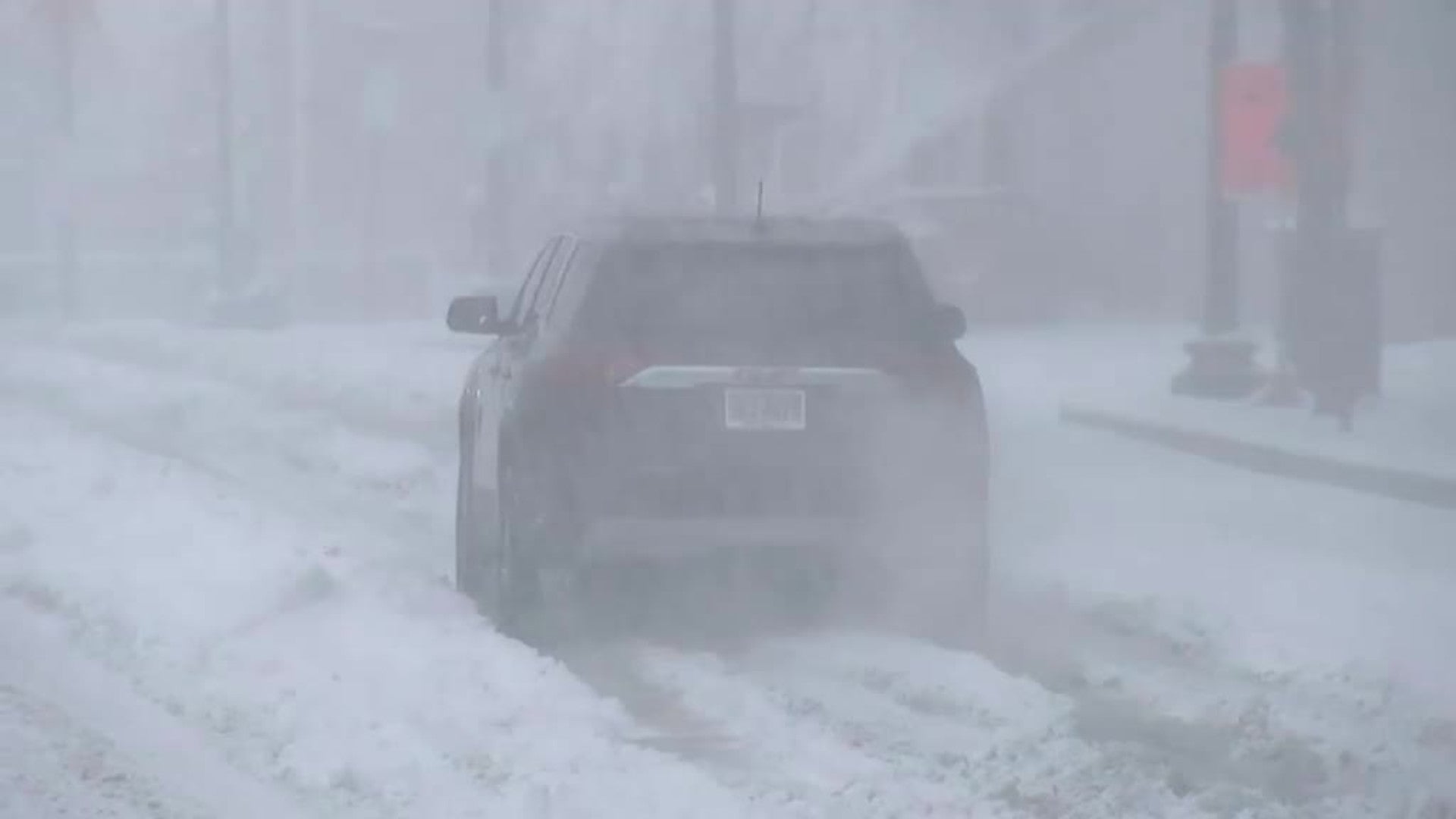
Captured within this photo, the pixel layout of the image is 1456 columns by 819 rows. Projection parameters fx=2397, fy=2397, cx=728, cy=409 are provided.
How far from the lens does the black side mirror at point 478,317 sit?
10758 mm

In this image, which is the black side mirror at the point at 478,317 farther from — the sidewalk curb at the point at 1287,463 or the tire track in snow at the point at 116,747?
the sidewalk curb at the point at 1287,463

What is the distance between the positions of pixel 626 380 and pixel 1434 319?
22113 millimetres

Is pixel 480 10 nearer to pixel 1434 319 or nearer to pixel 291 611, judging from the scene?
pixel 1434 319

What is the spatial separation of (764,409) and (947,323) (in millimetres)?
980

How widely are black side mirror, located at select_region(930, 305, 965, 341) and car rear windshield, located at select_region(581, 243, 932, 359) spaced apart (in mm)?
62

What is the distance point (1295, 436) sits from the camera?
17344 mm

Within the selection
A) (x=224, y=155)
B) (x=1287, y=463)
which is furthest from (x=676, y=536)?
(x=224, y=155)

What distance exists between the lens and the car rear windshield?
9438 millimetres

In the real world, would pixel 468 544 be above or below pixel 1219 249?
below

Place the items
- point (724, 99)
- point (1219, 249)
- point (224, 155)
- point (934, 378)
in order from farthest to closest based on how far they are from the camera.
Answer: point (224, 155)
point (724, 99)
point (1219, 249)
point (934, 378)

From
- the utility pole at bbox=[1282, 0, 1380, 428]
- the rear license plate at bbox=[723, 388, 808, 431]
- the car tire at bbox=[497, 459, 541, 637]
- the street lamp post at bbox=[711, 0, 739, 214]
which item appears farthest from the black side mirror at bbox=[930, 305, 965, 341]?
the street lamp post at bbox=[711, 0, 739, 214]

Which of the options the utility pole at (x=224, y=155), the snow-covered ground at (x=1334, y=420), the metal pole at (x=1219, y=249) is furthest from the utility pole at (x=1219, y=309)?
the utility pole at (x=224, y=155)

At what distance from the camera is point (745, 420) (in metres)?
9.27

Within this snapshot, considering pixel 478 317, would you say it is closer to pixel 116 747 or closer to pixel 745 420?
pixel 745 420
